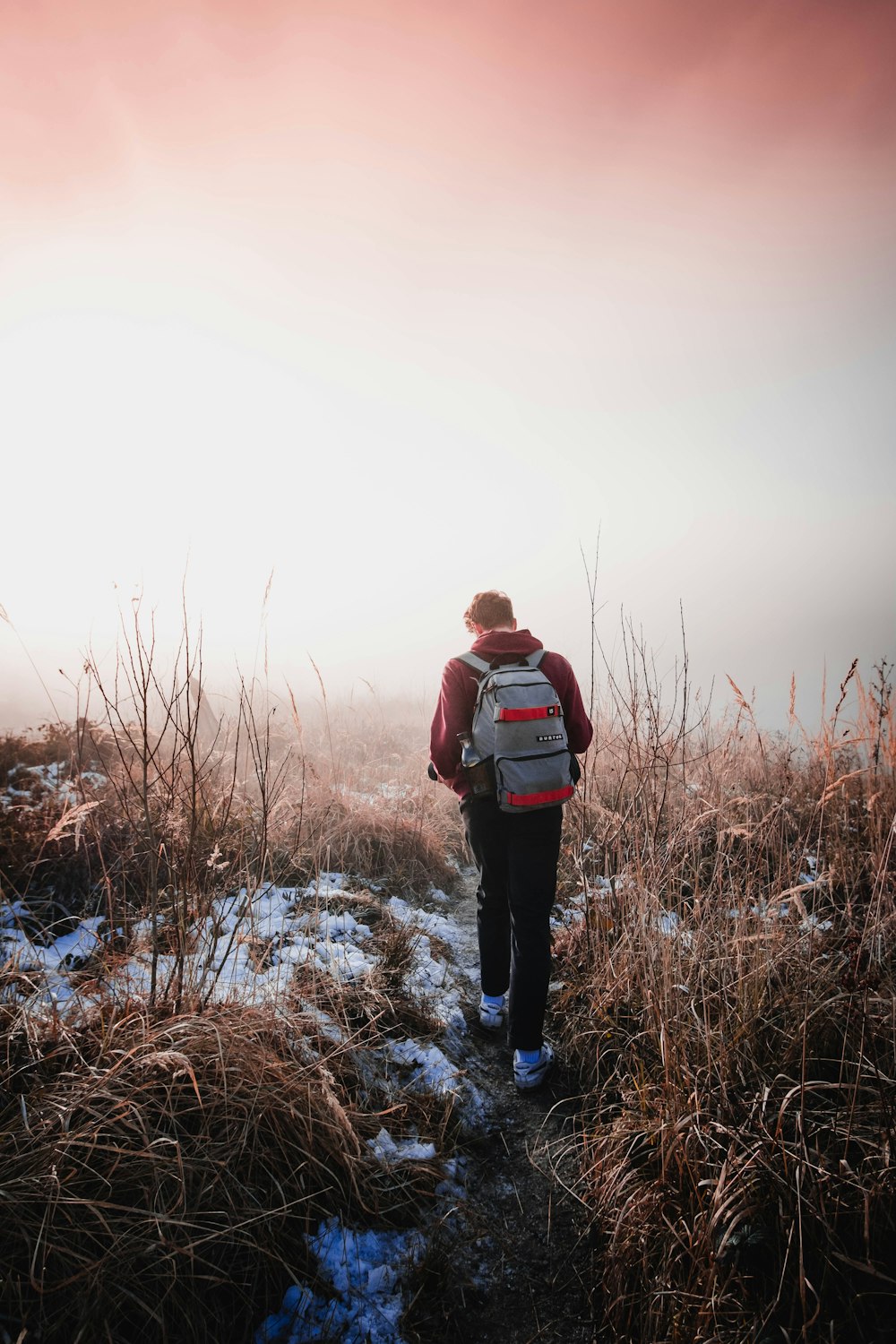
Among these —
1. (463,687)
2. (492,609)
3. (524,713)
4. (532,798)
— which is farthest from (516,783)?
(492,609)

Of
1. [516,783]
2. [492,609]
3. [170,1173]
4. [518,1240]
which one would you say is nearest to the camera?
[170,1173]

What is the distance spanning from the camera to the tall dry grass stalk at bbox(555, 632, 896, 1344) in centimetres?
135

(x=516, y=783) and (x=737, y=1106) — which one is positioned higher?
(x=516, y=783)

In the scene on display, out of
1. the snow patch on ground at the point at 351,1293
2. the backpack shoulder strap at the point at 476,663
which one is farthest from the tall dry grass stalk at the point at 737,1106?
the backpack shoulder strap at the point at 476,663

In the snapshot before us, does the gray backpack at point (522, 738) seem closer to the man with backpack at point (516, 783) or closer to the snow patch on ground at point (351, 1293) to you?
the man with backpack at point (516, 783)

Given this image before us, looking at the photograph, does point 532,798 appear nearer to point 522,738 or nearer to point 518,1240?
point 522,738

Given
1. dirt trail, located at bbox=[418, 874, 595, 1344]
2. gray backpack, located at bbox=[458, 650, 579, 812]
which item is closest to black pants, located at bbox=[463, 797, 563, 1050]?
gray backpack, located at bbox=[458, 650, 579, 812]

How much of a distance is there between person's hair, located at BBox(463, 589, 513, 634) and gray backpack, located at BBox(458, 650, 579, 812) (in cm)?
35

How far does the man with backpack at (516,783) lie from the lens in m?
2.40

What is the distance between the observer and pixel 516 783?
7.74 feet

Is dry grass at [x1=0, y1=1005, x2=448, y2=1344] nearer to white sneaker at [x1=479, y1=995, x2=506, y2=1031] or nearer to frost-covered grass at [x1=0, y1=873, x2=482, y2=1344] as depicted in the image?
frost-covered grass at [x1=0, y1=873, x2=482, y2=1344]

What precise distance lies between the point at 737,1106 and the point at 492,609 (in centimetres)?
221

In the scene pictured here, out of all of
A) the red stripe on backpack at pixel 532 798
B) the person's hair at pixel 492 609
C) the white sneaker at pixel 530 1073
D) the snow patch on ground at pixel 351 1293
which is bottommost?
the white sneaker at pixel 530 1073

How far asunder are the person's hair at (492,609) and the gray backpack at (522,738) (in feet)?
1.16
